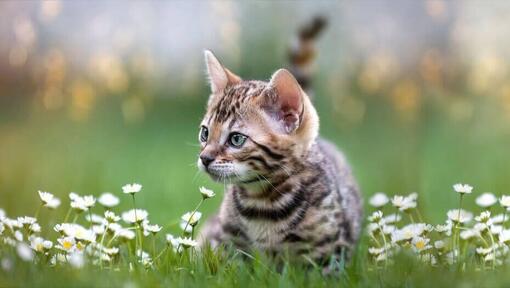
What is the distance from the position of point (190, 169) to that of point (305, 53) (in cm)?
234

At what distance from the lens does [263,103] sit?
3404 millimetres

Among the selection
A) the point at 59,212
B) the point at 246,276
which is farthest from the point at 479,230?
the point at 59,212

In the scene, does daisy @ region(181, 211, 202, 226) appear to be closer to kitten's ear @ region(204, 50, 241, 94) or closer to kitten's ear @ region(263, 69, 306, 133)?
kitten's ear @ region(263, 69, 306, 133)

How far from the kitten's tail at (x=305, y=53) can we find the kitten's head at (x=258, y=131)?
1.09 meters

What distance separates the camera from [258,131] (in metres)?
3.33

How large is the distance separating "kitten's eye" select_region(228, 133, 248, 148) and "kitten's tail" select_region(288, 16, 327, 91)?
1.30m

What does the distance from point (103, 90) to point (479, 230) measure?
14.3 feet

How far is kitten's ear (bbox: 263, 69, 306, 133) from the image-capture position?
3336 millimetres

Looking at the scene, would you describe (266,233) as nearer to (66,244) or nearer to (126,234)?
(126,234)

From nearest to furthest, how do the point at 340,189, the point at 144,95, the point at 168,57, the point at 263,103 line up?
the point at 263,103 < the point at 340,189 < the point at 144,95 < the point at 168,57

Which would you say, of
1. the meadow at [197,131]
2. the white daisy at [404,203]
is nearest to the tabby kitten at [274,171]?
the meadow at [197,131]

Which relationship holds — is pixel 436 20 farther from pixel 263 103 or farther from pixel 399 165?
pixel 263 103

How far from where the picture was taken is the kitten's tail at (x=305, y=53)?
4.57m

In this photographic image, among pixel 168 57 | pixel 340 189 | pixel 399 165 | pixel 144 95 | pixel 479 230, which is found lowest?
pixel 479 230
